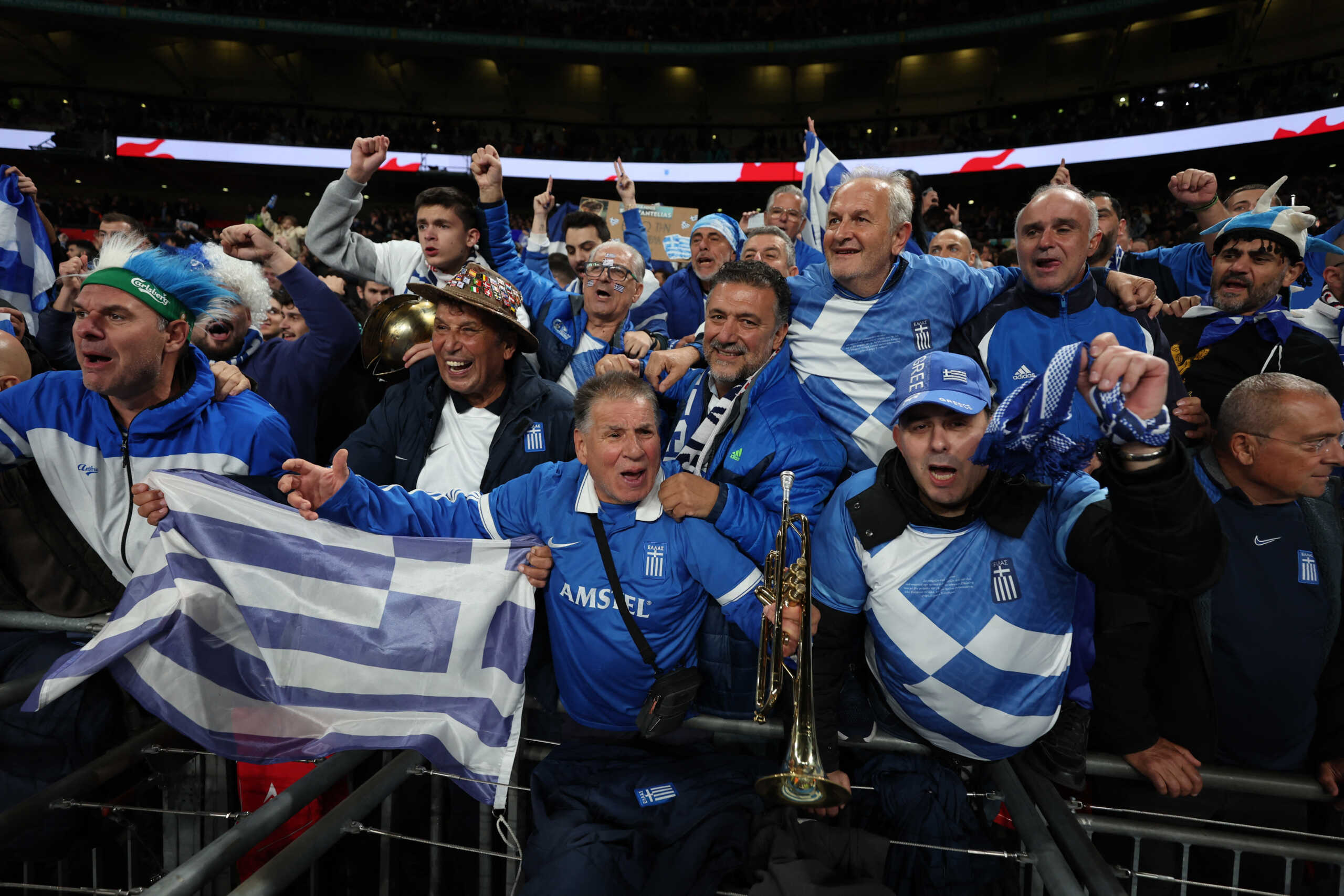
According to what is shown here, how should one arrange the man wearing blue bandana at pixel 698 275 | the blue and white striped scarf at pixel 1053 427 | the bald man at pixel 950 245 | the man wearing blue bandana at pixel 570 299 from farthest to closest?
the bald man at pixel 950 245 → the man wearing blue bandana at pixel 698 275 → the man wearing blue bandana at pixel 570 299 → the blue and white striped scarf at pixel 1053 427

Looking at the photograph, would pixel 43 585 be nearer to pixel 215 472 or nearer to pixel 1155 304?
pixel 215 472

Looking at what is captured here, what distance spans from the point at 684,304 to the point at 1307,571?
12.3ft

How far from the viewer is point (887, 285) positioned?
3307mm

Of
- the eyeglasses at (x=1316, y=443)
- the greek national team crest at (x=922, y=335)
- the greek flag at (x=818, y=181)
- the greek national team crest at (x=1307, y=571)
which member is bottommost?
the greek national team crest at (x=1307, y=571)

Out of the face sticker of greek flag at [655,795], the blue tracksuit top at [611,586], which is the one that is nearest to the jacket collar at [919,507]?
the blue tracksuit top at [611,586]

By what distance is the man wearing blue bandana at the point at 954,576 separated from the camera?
2.23 metres

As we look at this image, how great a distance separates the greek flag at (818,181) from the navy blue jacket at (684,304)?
91 centimetres

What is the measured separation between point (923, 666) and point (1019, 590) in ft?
1.20

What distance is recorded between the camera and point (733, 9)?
83.7 feet

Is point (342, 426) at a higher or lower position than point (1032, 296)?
lower

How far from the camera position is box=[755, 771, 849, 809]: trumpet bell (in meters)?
2.01

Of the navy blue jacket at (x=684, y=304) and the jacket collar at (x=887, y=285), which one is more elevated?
the navy blue jacket at (x=684, y=304)

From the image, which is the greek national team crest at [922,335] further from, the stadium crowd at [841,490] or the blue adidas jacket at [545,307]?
the blue adidas jacket at [545,307]

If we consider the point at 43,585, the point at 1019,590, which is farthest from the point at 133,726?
the point at 1019,590
